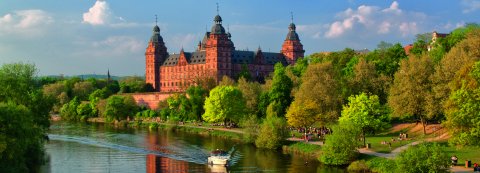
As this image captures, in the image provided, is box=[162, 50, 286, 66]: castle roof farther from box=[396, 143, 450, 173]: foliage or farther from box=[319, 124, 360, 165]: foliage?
box=[396, 143, 450, 173]: foliage

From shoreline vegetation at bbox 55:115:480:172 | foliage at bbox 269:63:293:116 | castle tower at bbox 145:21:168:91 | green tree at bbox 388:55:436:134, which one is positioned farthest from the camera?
castle tower at bbox 145:21:168:91

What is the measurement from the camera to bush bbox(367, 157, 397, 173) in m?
44.3

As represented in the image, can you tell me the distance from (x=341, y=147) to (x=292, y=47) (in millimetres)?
127989

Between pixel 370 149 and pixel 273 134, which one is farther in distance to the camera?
pixel 273 134

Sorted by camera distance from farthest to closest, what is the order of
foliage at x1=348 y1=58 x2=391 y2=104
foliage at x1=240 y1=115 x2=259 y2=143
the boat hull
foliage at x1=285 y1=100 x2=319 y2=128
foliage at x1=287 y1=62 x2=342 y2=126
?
foliage at x1=348 y1=58 x2=391 y2=104
foliage at x1=240 y1=115 x2=259 y2=143
foliage at x1=287 y1=62 x2=342 y2=126
foliage at x1=285 y1=100 x2=319 y2=128
the boat hull

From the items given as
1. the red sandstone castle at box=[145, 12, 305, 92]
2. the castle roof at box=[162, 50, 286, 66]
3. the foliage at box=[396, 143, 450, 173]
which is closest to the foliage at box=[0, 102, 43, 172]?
the foliage at box=[396, 143, 450, 173]

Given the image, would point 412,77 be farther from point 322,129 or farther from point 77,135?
point 77,135

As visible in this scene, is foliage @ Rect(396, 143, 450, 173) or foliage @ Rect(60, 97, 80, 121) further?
foliage @ Rect(60, 97, 80, 121)

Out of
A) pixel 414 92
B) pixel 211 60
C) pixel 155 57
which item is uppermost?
pixel 155 57

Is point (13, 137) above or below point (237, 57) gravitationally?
below

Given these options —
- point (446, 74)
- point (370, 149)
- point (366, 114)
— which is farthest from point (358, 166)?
point (446, 74)

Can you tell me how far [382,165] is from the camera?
153 feet

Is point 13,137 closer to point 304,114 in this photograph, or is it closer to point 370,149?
point 370,149

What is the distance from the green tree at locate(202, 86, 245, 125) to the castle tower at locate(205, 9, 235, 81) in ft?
225
